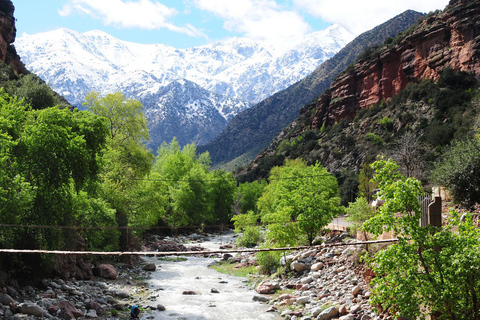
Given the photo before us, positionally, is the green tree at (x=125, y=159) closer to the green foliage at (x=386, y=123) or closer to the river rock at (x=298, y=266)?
the river rock at (x=298, y=266)

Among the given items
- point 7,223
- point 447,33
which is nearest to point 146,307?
point 7,223

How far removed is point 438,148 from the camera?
5053 cm

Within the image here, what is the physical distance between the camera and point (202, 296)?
69.9 feet

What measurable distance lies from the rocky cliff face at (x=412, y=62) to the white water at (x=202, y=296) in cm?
5802

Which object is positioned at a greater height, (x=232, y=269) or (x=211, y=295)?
(x=211, y=295)

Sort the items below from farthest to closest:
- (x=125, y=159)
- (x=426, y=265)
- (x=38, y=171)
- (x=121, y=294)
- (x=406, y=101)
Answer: (x=406, y=101), (x=125, y=159), (x=121, y=294), (x=38, y=171), (x=426, y=265)

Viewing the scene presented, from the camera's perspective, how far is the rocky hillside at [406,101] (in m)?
53.5

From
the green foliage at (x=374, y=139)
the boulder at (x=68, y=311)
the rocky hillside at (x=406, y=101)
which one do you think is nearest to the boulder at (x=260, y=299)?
the boulder at (x=68, y=311)

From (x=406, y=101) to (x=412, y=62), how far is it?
9.08 metres

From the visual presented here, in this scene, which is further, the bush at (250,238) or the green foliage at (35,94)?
the bush at (250,238)

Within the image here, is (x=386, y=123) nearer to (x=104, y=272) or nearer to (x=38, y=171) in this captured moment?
(x=104, y=272)

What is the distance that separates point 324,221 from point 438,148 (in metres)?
31.7

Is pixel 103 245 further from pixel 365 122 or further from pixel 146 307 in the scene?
pixel 365 122

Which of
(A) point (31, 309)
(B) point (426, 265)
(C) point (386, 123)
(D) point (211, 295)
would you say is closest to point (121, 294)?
(D) point (211, 295)
